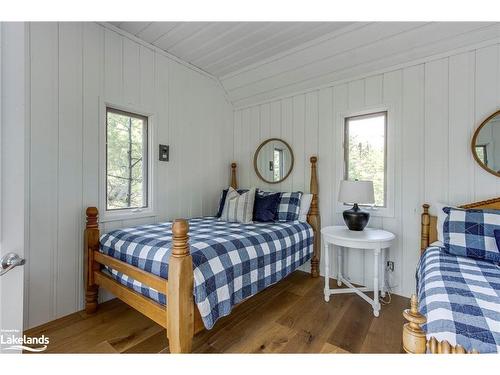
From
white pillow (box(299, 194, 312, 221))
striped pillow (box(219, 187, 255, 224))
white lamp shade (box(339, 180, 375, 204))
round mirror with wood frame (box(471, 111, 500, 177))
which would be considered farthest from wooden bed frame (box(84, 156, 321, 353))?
round mirror with wood frame (box(471, 111, 500, 177))

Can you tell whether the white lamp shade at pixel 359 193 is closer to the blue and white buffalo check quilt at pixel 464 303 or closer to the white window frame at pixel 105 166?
the blue and white buffalo check quilt at pixel 464 303

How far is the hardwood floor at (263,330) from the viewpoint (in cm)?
160

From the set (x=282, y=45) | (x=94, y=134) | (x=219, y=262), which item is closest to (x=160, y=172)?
(x=94, y=134)

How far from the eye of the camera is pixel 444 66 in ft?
7.14

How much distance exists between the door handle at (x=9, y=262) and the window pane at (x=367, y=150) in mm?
2744

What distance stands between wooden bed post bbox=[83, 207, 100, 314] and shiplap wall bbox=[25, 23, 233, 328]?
0.11 meters

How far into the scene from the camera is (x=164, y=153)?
271 centimetres

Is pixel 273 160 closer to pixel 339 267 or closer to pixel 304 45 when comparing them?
pixel 304 45

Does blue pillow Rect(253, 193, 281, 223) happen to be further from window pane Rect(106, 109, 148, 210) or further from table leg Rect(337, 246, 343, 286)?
window pane Rect(106, 109, 148, 210)

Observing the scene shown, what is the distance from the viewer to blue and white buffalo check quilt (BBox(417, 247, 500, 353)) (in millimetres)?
817

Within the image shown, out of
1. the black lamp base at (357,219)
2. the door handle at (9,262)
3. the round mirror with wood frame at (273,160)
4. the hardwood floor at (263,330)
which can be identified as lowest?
the hardwood floor at (263,330)

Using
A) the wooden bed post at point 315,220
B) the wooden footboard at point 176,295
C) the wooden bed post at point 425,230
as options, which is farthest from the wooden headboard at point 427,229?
the wooden footboard at point 176,295
